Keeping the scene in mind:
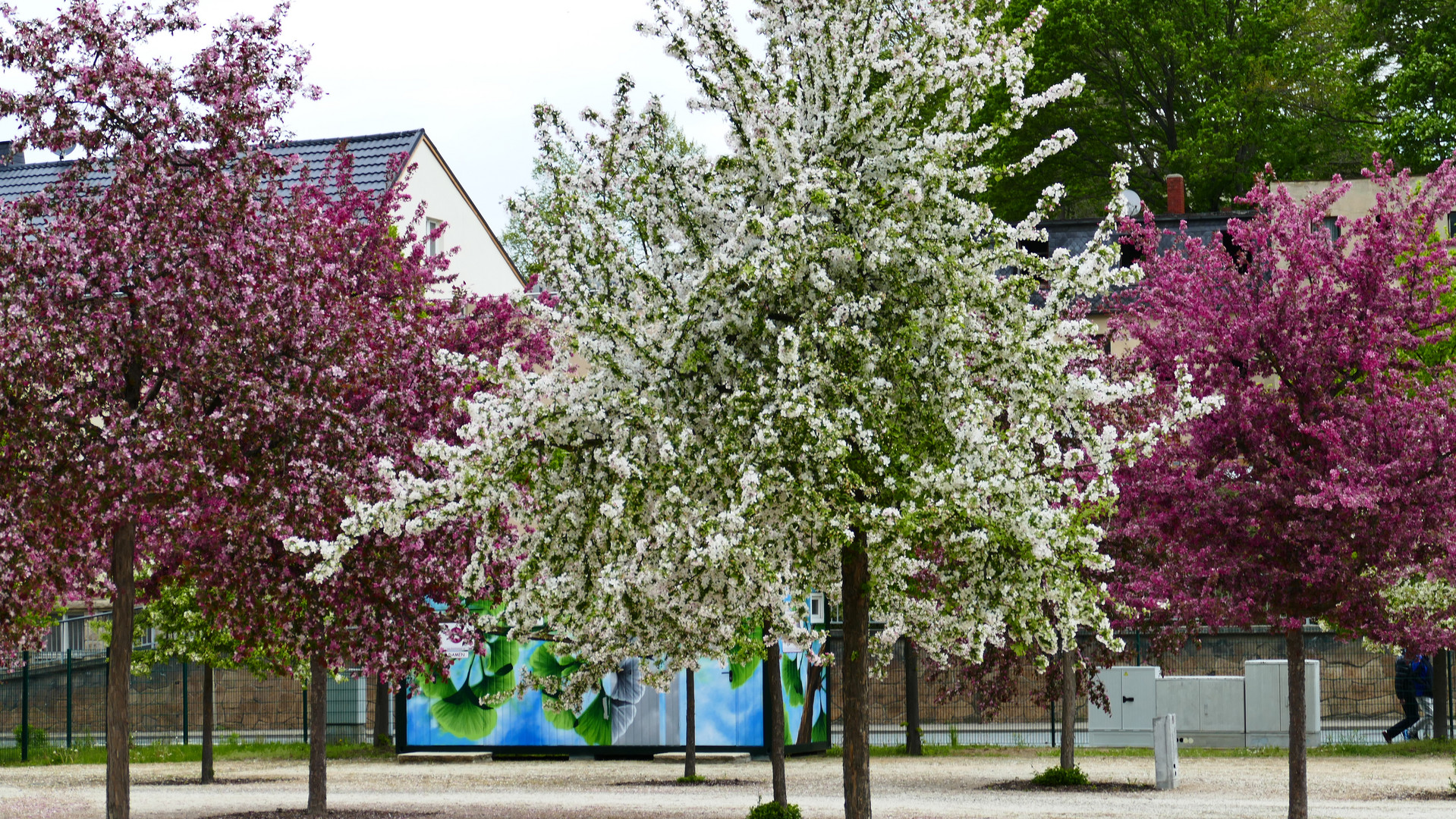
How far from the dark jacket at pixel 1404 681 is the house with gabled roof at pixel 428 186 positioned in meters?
20.4

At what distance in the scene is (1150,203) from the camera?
47438 millimetres

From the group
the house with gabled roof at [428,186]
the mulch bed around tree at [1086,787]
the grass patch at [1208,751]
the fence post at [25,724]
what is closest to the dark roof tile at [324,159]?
the house with gabled roof at [428,186]

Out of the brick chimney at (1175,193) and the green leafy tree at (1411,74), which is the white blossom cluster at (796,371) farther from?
the green leafy tree at (1411,74)

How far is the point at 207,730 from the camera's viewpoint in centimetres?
2148

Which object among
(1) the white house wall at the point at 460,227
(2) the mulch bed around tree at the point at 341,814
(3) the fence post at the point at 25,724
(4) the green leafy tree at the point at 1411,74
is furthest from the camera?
(4) the green leafy tree at the point at 1411,74

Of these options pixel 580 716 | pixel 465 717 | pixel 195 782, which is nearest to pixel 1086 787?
pixel 580 716

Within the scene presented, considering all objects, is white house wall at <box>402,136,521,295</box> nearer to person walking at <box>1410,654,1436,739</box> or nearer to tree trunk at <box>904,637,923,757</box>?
tree trunk at <box>904,637,923,757</box>

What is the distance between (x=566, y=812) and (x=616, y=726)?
26.4 ft

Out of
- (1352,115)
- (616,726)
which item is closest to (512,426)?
(616,726)

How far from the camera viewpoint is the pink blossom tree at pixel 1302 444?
1314cm

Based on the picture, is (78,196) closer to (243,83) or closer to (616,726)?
(243,83)

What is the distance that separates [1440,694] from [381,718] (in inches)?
673

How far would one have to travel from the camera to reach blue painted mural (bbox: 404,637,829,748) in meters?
23.2

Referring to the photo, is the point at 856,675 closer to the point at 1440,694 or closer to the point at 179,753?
the point at 1440,694
